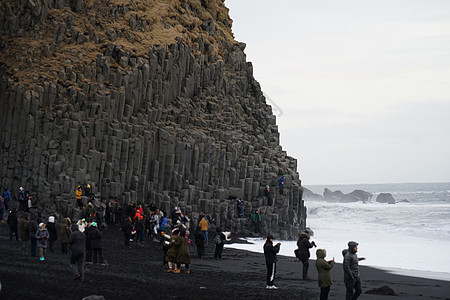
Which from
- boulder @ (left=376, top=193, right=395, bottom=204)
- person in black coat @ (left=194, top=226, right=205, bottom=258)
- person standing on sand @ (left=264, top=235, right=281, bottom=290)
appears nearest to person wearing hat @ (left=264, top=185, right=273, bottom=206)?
person in black coat @ (left=194, top=226, right=205, bottom=258)

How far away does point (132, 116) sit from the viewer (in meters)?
52.7

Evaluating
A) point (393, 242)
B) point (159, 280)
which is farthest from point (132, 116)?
point (159, 280)

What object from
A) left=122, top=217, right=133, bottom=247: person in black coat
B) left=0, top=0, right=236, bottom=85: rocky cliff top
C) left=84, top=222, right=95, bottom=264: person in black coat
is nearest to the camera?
left=84, top=222, right=95, bottom=264: person in black coat

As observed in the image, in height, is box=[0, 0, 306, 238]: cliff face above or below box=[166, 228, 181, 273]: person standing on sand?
above

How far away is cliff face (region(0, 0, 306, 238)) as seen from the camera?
157ft

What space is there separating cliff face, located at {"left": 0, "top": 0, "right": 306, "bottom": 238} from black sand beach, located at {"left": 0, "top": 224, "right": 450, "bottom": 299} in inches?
418

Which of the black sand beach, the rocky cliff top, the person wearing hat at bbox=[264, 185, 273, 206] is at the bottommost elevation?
the black sand beach

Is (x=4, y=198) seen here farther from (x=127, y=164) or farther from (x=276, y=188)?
(x=276, y=188)

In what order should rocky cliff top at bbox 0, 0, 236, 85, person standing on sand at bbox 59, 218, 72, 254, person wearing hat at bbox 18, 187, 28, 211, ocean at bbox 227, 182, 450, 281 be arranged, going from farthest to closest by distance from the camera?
1. rocky cliff top at bbox 0, 0, 236, 85
2. person wearing hat at bbox 18, 187, 28, 211
3. ocean at bbox 227, 182, 450, 281
4. person standing on sand at bbox 59, 218, 72, 254

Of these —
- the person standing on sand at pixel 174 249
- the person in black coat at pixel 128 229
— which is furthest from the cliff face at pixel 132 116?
the person standing on sand at pixel 174 249

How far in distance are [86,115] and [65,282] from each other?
94.8 feet

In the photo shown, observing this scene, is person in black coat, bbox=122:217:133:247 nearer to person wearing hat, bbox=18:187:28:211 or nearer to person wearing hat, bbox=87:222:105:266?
person wearing hat, bbox=87:222:105:266

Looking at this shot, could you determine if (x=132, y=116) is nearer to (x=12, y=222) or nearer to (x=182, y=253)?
(x=12, y=222)

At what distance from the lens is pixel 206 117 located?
5928cm
